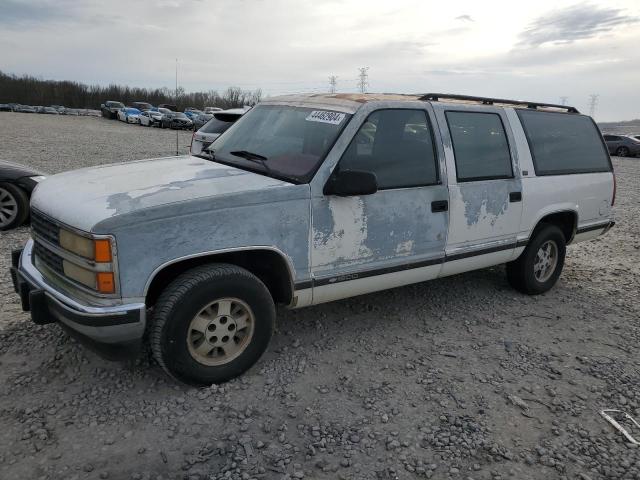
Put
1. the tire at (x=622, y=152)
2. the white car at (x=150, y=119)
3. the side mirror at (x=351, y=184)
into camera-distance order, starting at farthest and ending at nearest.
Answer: the white car at (x=150, y=119)
the tire at (x=622, y=152)
the side mirror at (x=351, y=184)

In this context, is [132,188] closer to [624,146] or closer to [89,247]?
[89,247]

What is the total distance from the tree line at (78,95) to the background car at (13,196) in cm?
7266

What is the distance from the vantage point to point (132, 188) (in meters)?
3.23

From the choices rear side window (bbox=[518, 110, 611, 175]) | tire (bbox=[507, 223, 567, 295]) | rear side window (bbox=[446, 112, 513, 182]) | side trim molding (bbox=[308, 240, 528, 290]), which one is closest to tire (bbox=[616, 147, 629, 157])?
rear side window (bbox=[518, 110, 611, 175])

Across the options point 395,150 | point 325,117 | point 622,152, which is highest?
point 325,117

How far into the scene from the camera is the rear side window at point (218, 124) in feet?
31.5

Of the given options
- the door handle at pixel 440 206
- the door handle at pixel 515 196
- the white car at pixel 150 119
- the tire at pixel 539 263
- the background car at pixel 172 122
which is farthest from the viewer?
the white car at pixel 150 119

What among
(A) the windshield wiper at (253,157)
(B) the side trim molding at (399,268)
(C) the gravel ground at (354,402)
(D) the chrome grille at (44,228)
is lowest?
(C) the gravel ground at (354,402)

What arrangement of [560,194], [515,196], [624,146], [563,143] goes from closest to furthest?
[515,196] < [560,194] < [563,143] < [624,146]

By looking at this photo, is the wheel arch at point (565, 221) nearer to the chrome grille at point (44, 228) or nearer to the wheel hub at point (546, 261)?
the wheel hub at point (546, 261)

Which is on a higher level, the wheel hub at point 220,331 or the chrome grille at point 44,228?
the chrome grille at point 44,228

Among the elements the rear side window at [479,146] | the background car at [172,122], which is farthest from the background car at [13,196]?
the background car at [172,122]

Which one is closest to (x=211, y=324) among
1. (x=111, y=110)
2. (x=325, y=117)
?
(x=325, y=117)

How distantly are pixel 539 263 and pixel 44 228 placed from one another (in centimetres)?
458
